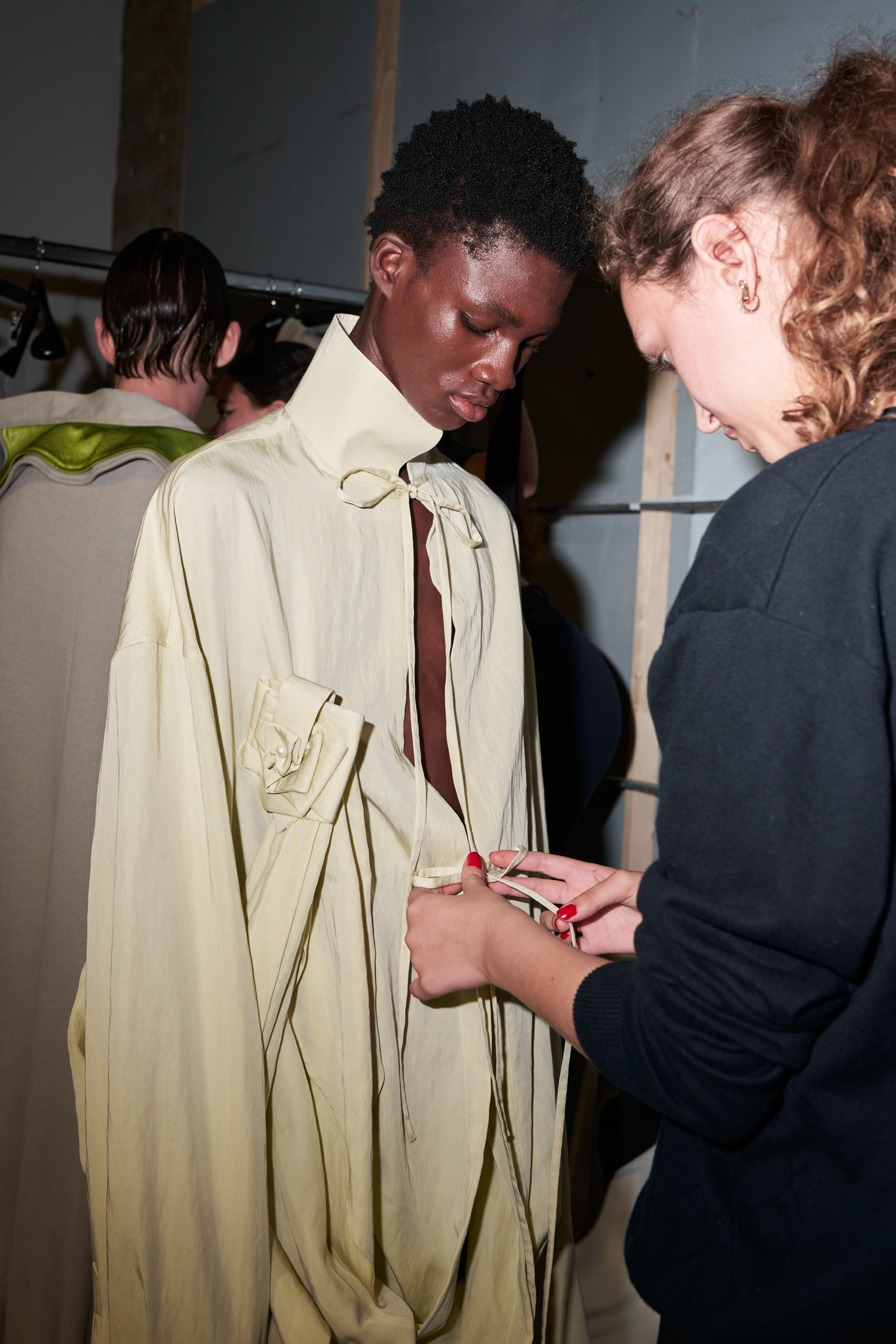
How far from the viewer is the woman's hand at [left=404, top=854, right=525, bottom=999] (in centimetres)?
72

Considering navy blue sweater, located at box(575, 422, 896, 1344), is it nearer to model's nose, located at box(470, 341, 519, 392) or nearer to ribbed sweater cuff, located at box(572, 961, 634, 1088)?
ribbed sweater cuff, located at box(572, 961, 634, 1088)

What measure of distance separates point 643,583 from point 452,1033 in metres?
1.09

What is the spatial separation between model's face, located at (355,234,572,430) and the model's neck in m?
0.62

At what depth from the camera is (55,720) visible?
1346mm

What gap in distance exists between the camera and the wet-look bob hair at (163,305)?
4.65ft

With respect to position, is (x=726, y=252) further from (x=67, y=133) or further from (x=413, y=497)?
(x=67, y=133)

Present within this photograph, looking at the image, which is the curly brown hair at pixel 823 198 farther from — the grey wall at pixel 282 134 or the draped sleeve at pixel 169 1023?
the grey wall at pixel 282 134

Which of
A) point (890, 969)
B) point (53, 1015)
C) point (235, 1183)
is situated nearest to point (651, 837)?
point (53, 1015)

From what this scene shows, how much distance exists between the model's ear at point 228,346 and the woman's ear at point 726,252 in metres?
1.04

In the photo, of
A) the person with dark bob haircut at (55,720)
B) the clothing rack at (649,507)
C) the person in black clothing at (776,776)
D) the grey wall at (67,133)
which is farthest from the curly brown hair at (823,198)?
the grey wall at (67,133)

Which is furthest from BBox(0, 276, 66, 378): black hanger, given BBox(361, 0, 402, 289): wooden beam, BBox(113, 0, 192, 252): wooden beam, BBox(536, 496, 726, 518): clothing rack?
BBox(536, 496, 726, 518): clothing rack

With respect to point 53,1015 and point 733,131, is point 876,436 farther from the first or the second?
point 53,1015

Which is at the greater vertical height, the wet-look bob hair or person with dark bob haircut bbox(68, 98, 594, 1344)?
the wet-look bob hair

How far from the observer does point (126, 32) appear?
3.21 metres
